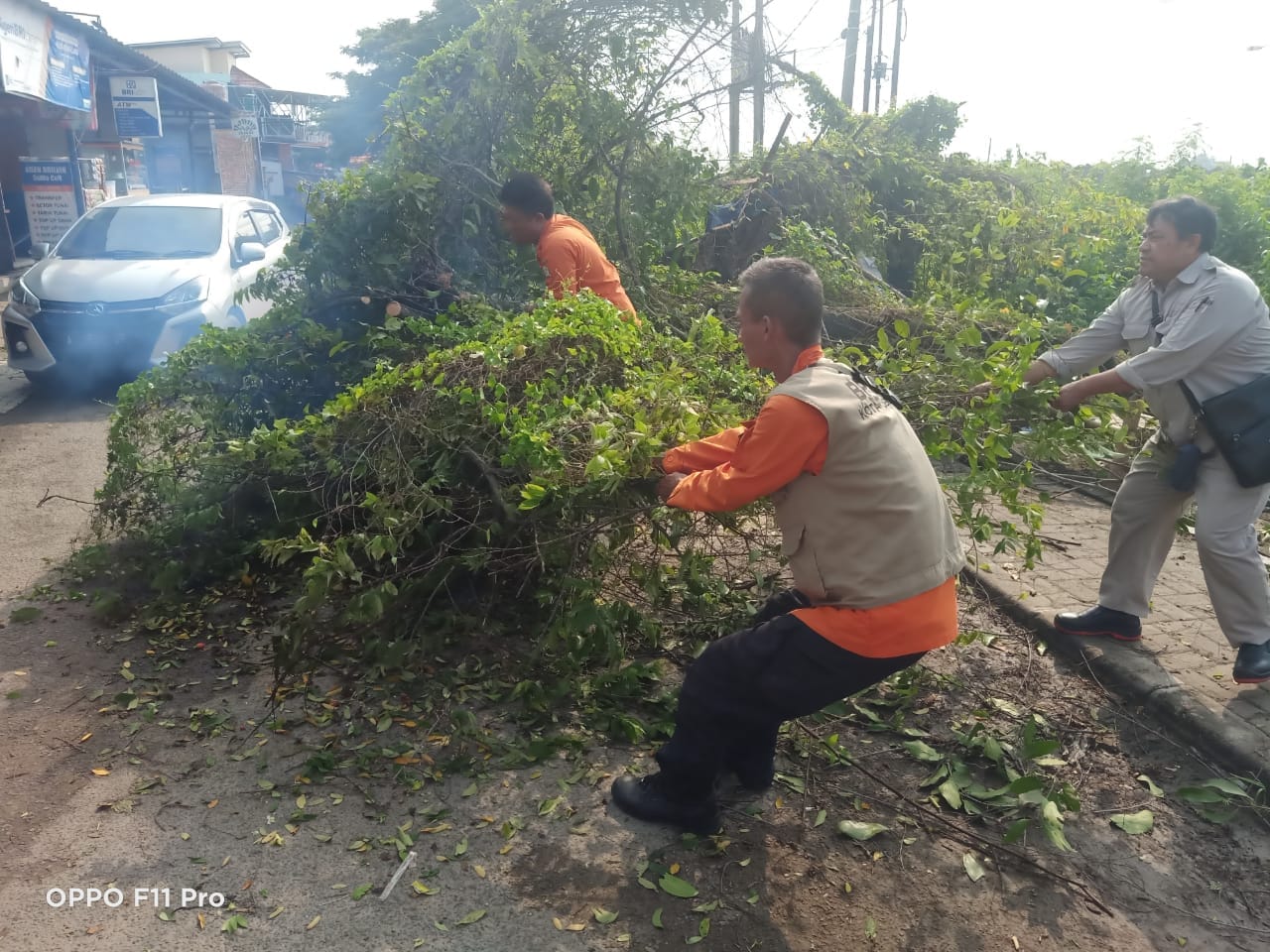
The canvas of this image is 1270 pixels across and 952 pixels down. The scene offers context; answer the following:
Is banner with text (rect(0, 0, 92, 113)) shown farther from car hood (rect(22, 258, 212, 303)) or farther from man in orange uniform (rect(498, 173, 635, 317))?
man in orange uniform (rect(498, 173, 635, 317))

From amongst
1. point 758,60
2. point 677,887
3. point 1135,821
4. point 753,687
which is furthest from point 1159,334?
point 758,60

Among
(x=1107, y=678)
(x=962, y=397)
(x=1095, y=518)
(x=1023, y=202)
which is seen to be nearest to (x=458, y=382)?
(x=962, y=397)

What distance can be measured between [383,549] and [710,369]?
5.12ft

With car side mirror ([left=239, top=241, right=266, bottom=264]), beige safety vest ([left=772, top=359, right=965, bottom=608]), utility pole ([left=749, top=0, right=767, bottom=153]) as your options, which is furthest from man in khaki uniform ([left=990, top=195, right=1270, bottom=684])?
car side mirror ([left=239, top=241, right=266, bottom=264])

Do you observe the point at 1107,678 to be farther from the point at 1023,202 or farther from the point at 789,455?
the point at 1023,202

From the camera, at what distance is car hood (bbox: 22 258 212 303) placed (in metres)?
8.09

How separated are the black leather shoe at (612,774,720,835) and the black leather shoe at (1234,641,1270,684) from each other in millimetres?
2438

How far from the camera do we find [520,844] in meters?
2.95

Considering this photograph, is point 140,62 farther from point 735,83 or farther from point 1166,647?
point 1166,647

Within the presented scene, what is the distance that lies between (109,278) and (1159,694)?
333 inches

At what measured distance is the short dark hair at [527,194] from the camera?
4966 millimetres

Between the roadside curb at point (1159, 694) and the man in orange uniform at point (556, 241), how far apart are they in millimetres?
2537

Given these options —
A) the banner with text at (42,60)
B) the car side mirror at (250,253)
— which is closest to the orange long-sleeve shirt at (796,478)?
the car side mirror at (250,253)

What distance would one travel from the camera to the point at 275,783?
318 centimetres
